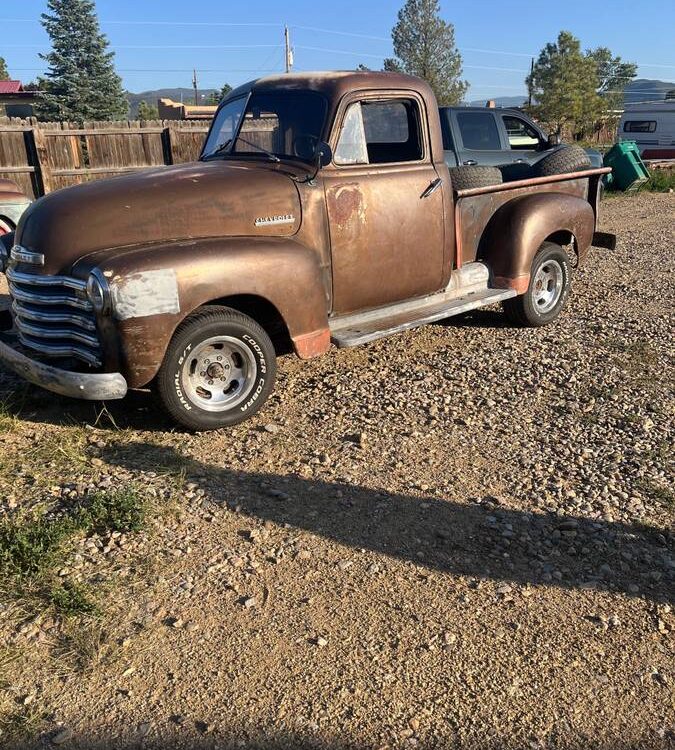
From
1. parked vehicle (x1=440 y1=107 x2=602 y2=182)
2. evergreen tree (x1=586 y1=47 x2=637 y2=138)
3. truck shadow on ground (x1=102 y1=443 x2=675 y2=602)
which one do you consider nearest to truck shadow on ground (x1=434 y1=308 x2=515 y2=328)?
truck shadow on ground (x1=102 y1=443 x2=675 y2=602)

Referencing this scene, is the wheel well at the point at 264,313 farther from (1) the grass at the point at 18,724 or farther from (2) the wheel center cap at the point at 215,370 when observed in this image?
(1) the grass at the point at 18,724

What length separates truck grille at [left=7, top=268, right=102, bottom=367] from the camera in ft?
13.1

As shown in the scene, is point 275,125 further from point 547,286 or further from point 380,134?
point 547,286

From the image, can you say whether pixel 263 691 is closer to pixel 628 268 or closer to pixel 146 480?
pixel 146 480

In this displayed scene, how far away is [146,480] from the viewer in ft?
12.6

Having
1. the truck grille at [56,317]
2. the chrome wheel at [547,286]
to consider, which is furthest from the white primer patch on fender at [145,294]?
the chrome wheel at [547,286]

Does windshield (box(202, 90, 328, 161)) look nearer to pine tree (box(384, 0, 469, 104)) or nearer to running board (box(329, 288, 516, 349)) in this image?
running board (box(329, 288, 516, 349))

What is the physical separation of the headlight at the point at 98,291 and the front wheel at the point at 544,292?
13.1 feet

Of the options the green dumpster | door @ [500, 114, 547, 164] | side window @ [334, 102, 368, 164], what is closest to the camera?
side window @ [334, 102, 368, 164]

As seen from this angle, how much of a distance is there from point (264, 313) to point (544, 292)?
3.34 meters

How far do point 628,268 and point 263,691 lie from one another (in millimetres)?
8402

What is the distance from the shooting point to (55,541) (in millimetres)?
3219

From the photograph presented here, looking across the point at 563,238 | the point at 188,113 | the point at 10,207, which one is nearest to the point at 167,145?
the point at 188,113

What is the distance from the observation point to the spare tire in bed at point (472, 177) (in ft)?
20.5
